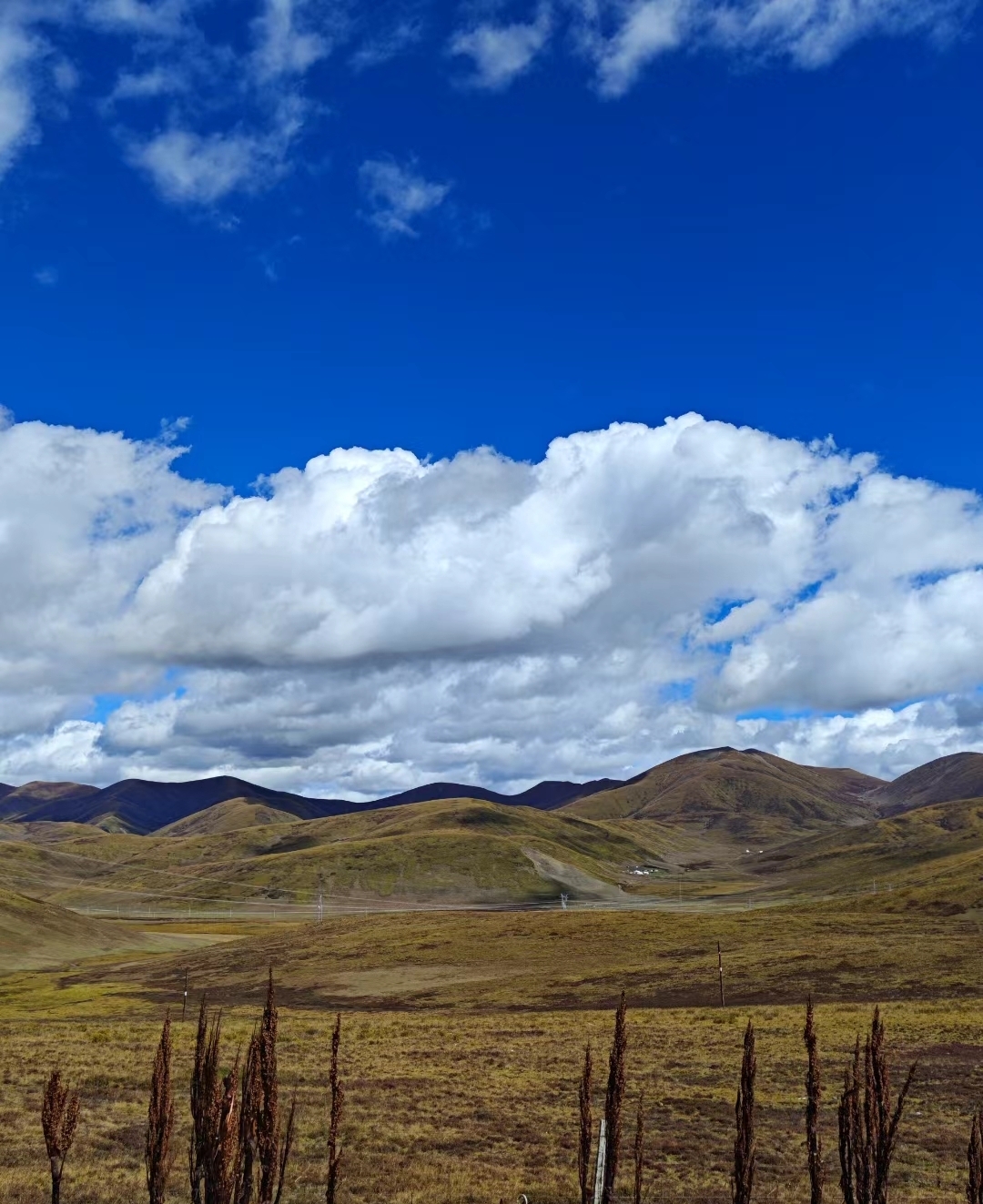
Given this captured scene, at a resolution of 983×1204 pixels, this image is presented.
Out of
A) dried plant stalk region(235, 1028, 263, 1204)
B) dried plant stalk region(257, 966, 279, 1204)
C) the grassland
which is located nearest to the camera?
dried plant stalk region(257, 966, 279, 1204)

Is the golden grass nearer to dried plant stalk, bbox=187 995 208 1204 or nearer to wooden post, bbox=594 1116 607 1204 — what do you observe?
wooden post, bbox=594 1116 607 1204

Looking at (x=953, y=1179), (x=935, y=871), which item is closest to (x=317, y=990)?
(x=953, y=1179)

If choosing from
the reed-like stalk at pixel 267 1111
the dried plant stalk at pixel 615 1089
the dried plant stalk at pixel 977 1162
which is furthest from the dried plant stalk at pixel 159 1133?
the dried plant stalk at pixel 977 1162

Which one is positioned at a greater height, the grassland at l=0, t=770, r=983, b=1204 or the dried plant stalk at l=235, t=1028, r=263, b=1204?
the dried plant stalk at l=235, t=1028, r=263, b=1204

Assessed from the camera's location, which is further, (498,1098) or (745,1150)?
(498,1098)

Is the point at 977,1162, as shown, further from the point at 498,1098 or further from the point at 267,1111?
the point at 498,1098

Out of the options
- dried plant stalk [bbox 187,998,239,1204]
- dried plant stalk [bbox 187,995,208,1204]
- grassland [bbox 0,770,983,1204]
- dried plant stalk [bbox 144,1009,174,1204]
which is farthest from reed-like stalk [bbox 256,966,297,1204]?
grassland [bbox 0,770,983,1204]

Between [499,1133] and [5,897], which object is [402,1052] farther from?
[5,897]

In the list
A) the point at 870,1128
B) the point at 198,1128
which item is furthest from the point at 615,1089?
the point at 198,1128

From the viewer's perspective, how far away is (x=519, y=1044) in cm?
5888

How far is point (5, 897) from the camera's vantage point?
17325cm

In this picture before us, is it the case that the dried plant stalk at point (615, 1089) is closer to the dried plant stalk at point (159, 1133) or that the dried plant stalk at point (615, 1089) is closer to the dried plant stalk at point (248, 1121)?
the dried plant stalk at point (248, 1121)

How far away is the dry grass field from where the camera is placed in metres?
30.9

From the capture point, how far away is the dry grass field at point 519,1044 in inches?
1216
